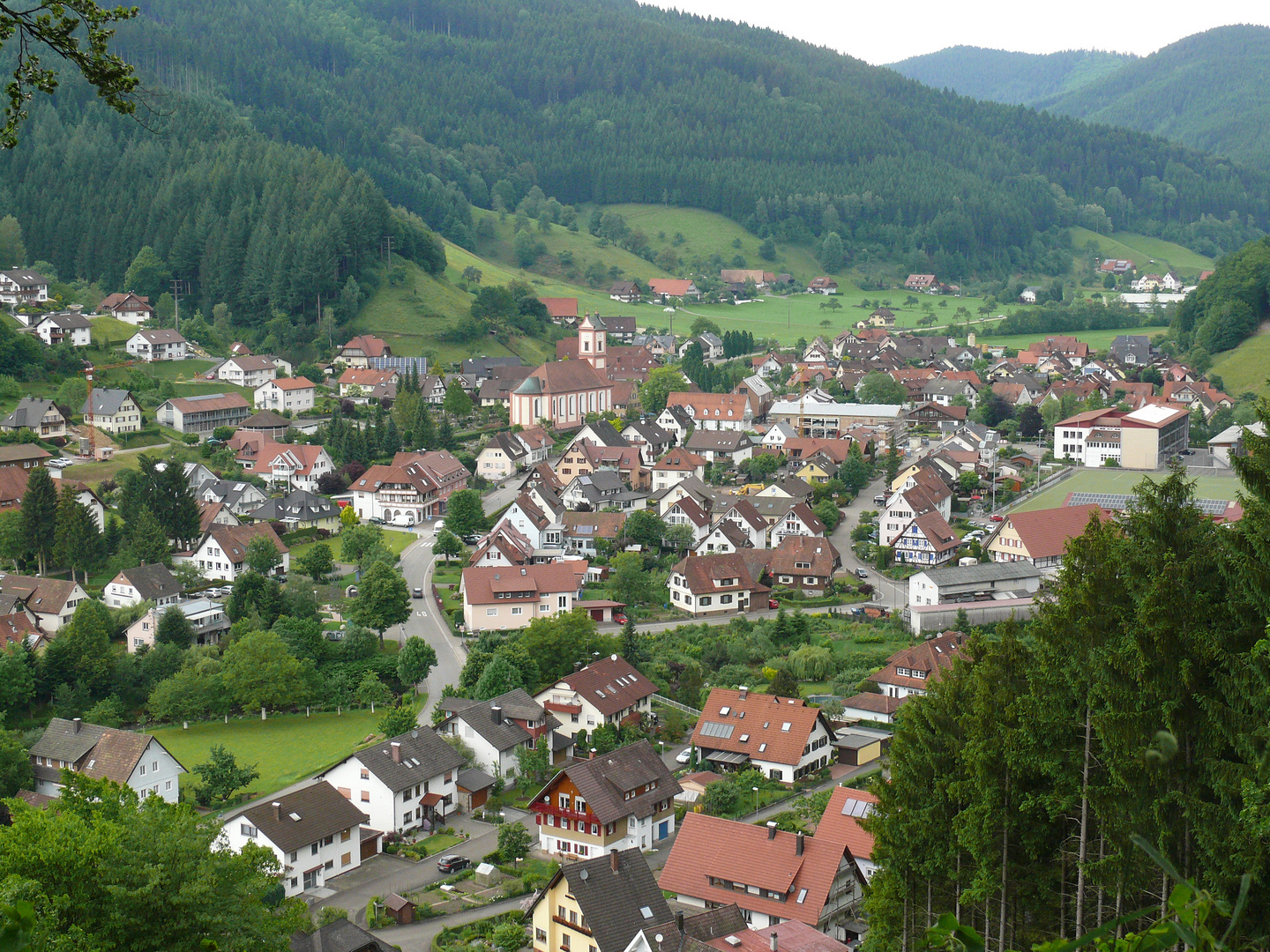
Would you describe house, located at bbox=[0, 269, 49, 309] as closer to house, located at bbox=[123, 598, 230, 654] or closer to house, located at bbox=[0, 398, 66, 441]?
house, located at bbox=[0, 398, 66, 441]

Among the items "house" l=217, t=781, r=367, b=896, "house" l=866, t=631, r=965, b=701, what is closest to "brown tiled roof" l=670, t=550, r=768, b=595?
"house" l=866, t=631, r=965, b=701

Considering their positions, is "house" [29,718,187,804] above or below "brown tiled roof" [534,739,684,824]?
below

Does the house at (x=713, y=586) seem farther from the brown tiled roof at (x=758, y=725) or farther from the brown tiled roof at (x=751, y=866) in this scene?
the brown tiled roof at (x=751, y=866)

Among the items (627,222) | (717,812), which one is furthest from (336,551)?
(627,222)

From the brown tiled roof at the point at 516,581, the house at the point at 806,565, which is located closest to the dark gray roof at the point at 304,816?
the brown tiled roof at the point at 516,581

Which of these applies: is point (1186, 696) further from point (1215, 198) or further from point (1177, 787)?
point (1215, 198)
